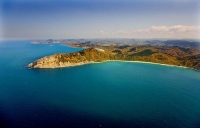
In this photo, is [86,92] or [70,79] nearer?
[86,92]

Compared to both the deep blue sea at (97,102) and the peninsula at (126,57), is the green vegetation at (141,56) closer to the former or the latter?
the peninsula at (126,57)

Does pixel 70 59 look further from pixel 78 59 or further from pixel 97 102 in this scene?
pixel 97 102

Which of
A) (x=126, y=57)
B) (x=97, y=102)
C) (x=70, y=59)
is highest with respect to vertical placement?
(x=70, y=59)

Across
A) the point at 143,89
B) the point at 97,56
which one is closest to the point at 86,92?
the point at 143,89

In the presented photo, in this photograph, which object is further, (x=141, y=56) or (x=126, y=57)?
(x=126, y=57)

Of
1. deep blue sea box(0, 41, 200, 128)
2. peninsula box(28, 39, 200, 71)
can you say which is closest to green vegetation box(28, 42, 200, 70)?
peninsula box(28, 39, 200, 71)

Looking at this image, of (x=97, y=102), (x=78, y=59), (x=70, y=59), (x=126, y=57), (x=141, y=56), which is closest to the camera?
(x=97, y=102)

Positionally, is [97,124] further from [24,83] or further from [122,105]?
[24,83]

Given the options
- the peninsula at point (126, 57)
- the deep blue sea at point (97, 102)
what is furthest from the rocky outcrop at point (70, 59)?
the deep blue sea at point (97, 102)

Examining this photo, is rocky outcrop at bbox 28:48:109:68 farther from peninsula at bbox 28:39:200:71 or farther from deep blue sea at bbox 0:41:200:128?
deep blue sea at bbox 0:41:200:128

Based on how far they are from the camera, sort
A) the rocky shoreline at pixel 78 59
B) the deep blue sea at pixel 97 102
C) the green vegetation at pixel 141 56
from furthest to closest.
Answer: the green vegetation at pixel 141 56, the rocky shoreline at pixel 78 59, the deep blue sea at pixel 97 102

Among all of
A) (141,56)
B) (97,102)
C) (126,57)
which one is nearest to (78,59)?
(126,57)
